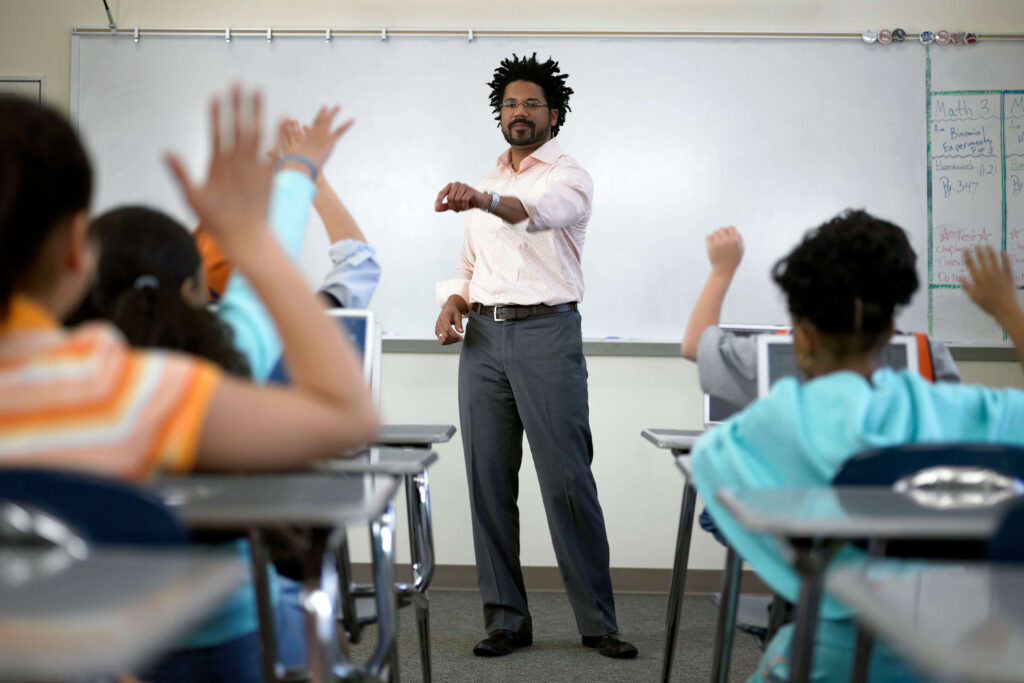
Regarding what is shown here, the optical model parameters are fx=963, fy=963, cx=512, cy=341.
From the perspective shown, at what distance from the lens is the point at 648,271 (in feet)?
12.3

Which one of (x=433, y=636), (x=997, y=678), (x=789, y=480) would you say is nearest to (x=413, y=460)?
(x=789, y=480)

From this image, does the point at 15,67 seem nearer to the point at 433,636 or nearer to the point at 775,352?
the point at 433,636

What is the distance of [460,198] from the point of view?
2480 mm

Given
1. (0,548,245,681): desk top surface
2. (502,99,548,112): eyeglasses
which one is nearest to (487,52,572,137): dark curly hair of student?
(502,99,548,112): eyeglasses

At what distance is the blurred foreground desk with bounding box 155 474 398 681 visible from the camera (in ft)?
3.09

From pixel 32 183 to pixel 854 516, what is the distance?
32.1 inches

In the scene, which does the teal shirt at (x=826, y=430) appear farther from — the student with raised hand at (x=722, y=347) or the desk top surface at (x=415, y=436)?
the desk top surface at (x=415, y=436)

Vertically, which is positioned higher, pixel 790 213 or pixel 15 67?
pixel 15 67


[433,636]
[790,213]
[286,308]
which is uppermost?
[790,213]

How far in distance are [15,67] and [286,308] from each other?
3583mm

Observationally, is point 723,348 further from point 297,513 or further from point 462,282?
point 462,282

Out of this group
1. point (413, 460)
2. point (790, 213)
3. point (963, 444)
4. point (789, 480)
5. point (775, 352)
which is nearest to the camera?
point (963, 444)

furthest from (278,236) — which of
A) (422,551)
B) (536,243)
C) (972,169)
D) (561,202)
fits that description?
(972,169)

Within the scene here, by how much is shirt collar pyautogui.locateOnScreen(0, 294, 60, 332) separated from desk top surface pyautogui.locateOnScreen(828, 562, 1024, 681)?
0.71 metres
